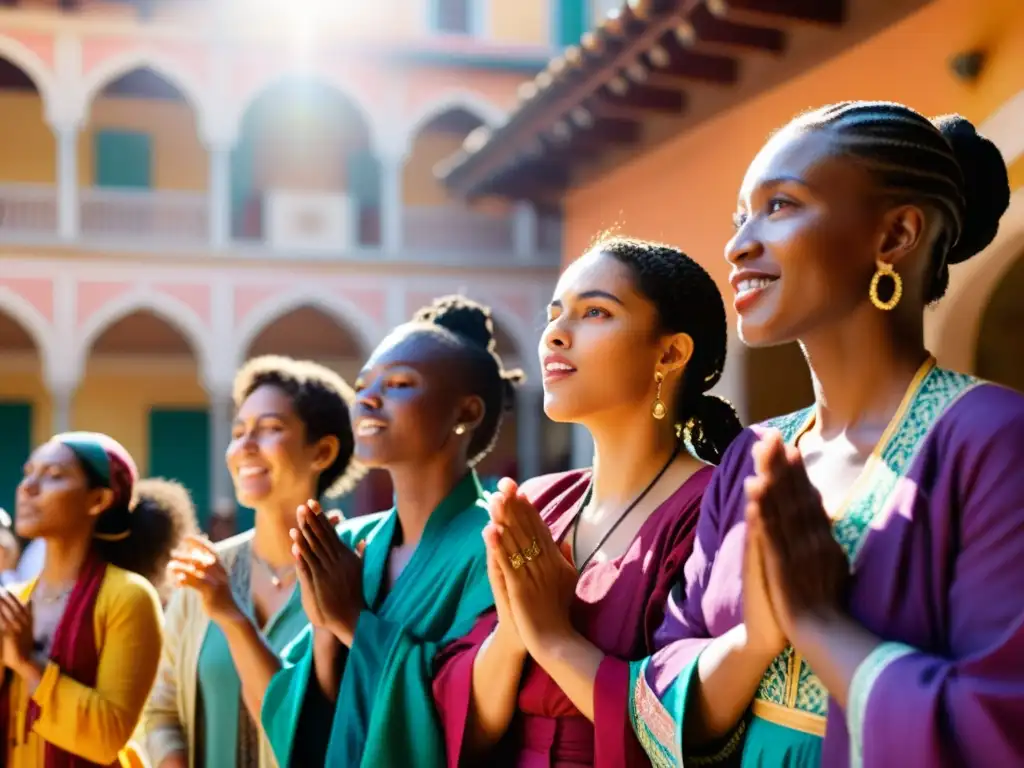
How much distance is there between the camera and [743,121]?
266 inches

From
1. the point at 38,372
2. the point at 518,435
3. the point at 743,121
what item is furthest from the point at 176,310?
the point at 743,121

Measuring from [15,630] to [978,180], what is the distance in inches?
97.8

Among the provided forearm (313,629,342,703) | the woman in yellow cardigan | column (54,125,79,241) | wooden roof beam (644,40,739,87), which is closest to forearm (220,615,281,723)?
forearm (313,629,342,703)

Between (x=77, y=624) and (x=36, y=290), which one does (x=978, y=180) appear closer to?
(x=77, y=624)

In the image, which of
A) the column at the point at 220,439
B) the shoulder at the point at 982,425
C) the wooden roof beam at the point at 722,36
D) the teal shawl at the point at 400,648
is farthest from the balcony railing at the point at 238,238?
the shoulder at the point at 982,425

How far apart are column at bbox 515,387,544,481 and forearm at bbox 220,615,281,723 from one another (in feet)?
50.3

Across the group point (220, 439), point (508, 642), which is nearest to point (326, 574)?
point (508, 642)

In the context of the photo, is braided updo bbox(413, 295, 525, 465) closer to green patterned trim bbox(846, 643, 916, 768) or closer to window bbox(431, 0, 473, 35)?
green patterned trim bbox(846, 643, 916, 768)

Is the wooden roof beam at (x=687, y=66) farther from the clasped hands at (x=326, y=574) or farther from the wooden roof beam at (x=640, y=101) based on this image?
the clasped hands at (x=326, y=574)

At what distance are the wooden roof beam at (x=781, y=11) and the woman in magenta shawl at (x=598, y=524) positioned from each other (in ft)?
11.5

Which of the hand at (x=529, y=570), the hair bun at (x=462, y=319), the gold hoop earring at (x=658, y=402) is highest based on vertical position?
the hair bun at (x=462, y=319)

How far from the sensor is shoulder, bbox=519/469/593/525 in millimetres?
2311

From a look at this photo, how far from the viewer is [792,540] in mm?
1494

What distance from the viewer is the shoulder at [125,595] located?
10.6ft
